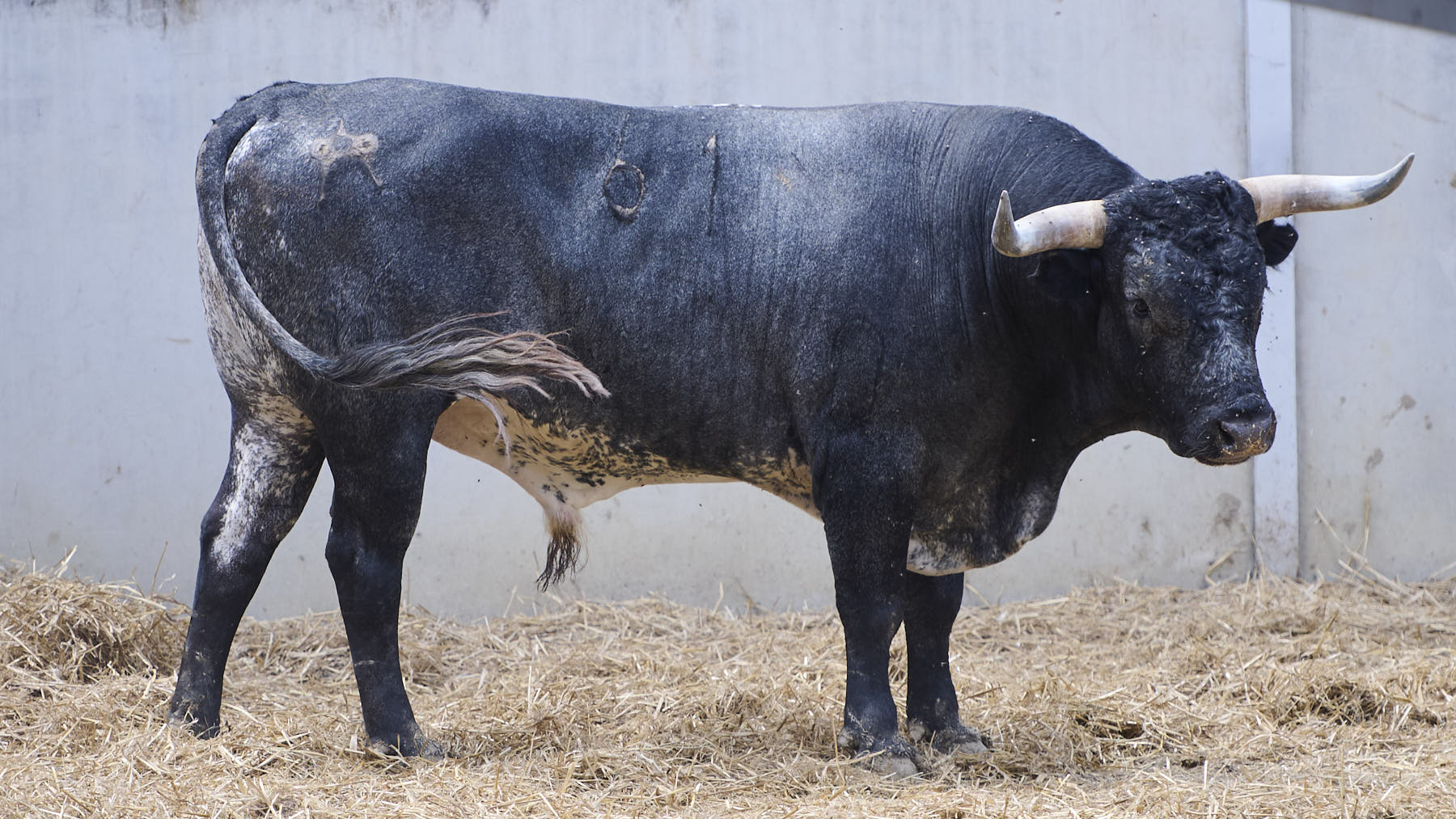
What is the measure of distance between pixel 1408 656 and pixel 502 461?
3425 mm

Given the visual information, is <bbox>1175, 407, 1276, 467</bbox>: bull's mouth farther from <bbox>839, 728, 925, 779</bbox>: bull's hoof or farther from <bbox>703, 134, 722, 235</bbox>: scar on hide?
<bbox>703, 134, 722, 235</bbox>: scar on hide

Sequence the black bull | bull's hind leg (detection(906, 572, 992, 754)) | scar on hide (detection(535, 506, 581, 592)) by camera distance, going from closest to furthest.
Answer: the black bull → bull's hind leg (detection(906, 572, 992, 754)) → scar on hide (detection(535, 506, 581, 592))

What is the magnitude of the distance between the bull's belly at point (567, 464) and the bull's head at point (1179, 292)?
0.95 meters

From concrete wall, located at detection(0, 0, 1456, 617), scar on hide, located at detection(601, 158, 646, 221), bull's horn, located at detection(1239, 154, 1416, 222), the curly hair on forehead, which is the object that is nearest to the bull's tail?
scar on hide, located at detection(601, 158, 646, 221)

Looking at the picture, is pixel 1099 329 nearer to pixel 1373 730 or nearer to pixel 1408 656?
pixel 1373 730

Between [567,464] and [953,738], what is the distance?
1373 millimetres

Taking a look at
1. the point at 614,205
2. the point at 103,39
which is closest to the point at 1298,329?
the point at 614,205

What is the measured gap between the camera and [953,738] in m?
4.00

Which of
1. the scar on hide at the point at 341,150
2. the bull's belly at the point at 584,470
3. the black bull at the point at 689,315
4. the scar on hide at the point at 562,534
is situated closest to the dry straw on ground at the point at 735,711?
the black bull at the point at 689,315

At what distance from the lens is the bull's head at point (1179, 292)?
337 centimetres

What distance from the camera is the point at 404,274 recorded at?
3.73 metres

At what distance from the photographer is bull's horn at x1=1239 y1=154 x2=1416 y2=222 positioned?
3682 millimetres

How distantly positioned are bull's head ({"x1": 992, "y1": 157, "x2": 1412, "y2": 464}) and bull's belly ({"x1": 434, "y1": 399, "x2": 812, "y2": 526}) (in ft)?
3.12

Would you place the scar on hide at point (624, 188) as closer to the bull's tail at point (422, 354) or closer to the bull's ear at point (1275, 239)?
the bull's tail at point (422, 354)
